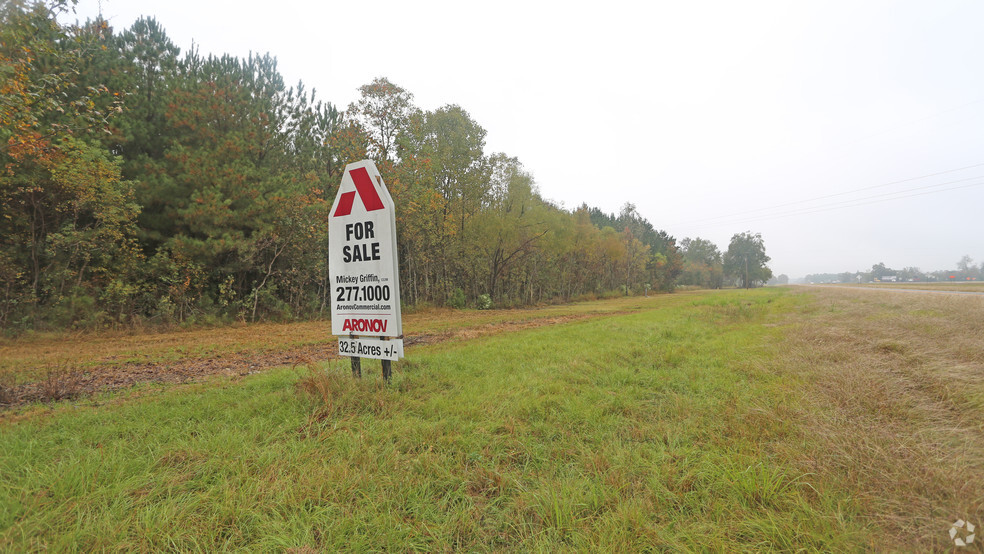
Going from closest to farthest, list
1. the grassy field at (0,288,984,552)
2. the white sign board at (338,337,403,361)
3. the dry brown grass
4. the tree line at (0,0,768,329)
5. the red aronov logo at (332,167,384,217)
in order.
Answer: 1. the dry brown grass
2. the grassy field at (0,288,984,552)
3. the white sign board at (338,337,403,361)
4. the red aronov logo at (332,167,384,217)
5. the tree line at (0,0,768,329)

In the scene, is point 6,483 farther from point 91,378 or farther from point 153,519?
point 91,378

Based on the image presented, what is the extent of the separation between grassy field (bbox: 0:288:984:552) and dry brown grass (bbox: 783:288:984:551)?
0.01 meters

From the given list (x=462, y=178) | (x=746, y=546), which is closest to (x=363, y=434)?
(x=746, y=546)

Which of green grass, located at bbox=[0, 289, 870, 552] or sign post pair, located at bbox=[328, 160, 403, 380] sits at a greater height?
sign post pair, located at bbox=[328, 160, 403, 380]

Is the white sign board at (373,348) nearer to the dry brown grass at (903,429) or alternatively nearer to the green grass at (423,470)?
the green grass at (423,470)

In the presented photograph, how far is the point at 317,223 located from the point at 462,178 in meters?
11.4

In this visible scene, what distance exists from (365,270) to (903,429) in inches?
192

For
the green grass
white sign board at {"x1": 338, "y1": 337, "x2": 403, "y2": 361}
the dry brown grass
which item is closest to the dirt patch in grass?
the green grass

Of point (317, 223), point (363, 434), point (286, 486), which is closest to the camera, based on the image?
point (286, 486)

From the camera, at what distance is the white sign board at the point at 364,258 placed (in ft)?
13.1

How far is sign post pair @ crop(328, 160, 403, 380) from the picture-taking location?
4.00 meters

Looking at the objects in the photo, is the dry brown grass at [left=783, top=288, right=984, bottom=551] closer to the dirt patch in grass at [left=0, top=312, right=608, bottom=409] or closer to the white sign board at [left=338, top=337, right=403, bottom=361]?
the white sign board at [left=338, top=337, right=403, bottom=361]

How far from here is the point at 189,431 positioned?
2.91 m

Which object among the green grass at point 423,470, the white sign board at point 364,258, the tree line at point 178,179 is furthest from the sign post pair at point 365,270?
the tree line at point 178,179
